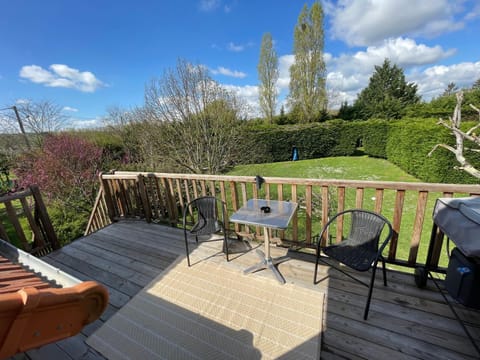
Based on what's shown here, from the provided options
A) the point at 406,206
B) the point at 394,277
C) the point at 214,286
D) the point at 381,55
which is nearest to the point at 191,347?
the point at 214,286

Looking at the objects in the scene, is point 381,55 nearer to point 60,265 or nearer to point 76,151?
point 76,151

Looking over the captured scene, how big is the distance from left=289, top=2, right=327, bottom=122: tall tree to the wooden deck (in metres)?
16.4

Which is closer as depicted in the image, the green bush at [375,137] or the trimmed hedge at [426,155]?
the trimmed hedge at [426,155]

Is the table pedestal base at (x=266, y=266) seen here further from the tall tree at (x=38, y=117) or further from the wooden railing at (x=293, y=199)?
the tall tree at (x=38, y=117)

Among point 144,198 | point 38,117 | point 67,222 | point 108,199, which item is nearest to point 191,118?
point 108,199

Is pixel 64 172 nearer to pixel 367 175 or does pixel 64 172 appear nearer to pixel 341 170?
pixel 341 170

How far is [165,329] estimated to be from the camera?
5.76 feet

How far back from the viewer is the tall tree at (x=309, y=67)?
16.0m

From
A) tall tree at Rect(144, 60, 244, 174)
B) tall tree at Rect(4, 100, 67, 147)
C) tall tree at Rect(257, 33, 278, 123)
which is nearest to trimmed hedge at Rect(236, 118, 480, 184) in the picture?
tall tree at Rect(144, 60, 244, 174)

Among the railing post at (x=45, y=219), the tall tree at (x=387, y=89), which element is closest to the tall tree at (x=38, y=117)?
the railing post at (x=45, y=219)

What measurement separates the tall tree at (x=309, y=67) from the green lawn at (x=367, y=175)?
20.3 feet

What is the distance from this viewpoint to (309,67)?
16172 millimetres

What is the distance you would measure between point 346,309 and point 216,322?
3.74 feet

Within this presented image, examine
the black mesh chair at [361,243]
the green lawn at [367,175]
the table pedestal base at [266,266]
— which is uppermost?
the black mesh chair at [361,243]
